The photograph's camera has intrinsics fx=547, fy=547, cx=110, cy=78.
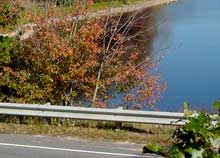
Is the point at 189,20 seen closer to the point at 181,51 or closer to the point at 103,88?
the point at 181,51

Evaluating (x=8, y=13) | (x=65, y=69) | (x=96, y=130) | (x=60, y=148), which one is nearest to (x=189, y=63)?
(x=8, y=13)

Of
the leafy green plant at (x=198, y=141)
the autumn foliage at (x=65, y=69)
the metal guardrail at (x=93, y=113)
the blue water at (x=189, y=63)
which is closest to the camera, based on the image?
the leafy green plant at (x=198, y=141)

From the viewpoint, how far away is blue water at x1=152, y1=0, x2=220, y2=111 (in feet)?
98.9

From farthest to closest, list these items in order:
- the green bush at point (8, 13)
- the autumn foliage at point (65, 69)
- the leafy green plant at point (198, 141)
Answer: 1. the green bush at point (8, 13)
2. the autumn foliage at point (65, 69)
3. the leafy green plant at point (198, 141)

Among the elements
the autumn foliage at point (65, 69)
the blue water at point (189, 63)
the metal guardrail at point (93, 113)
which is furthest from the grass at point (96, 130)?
the blue water at point (189, 63)

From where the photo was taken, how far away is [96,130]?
1211 centimetres

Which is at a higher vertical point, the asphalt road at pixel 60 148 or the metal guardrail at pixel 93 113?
the metal guardrail at pixel 93 113

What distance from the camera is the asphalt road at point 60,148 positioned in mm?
10094

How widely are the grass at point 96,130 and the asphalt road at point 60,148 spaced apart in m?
0.34

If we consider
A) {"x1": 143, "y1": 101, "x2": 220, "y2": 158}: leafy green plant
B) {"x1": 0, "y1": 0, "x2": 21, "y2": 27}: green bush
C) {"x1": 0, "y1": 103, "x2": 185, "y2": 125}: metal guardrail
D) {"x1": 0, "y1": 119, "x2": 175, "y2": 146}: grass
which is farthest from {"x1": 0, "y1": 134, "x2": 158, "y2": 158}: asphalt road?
{"x1": 0, "y1": 0, "x2": 21, "y2": 27}: green bush

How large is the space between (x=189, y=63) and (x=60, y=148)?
28.6 m

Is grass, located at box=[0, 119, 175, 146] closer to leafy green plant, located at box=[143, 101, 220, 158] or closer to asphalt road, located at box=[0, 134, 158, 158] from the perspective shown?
asphalt road, located at box=[0, 134, 158, 158]

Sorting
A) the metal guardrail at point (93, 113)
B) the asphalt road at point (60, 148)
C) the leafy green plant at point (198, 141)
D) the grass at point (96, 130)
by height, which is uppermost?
the leafy green plant at point (198, 141)

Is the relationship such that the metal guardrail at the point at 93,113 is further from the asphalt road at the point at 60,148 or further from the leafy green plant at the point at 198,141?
the leafy green plant at the point at 198,141
